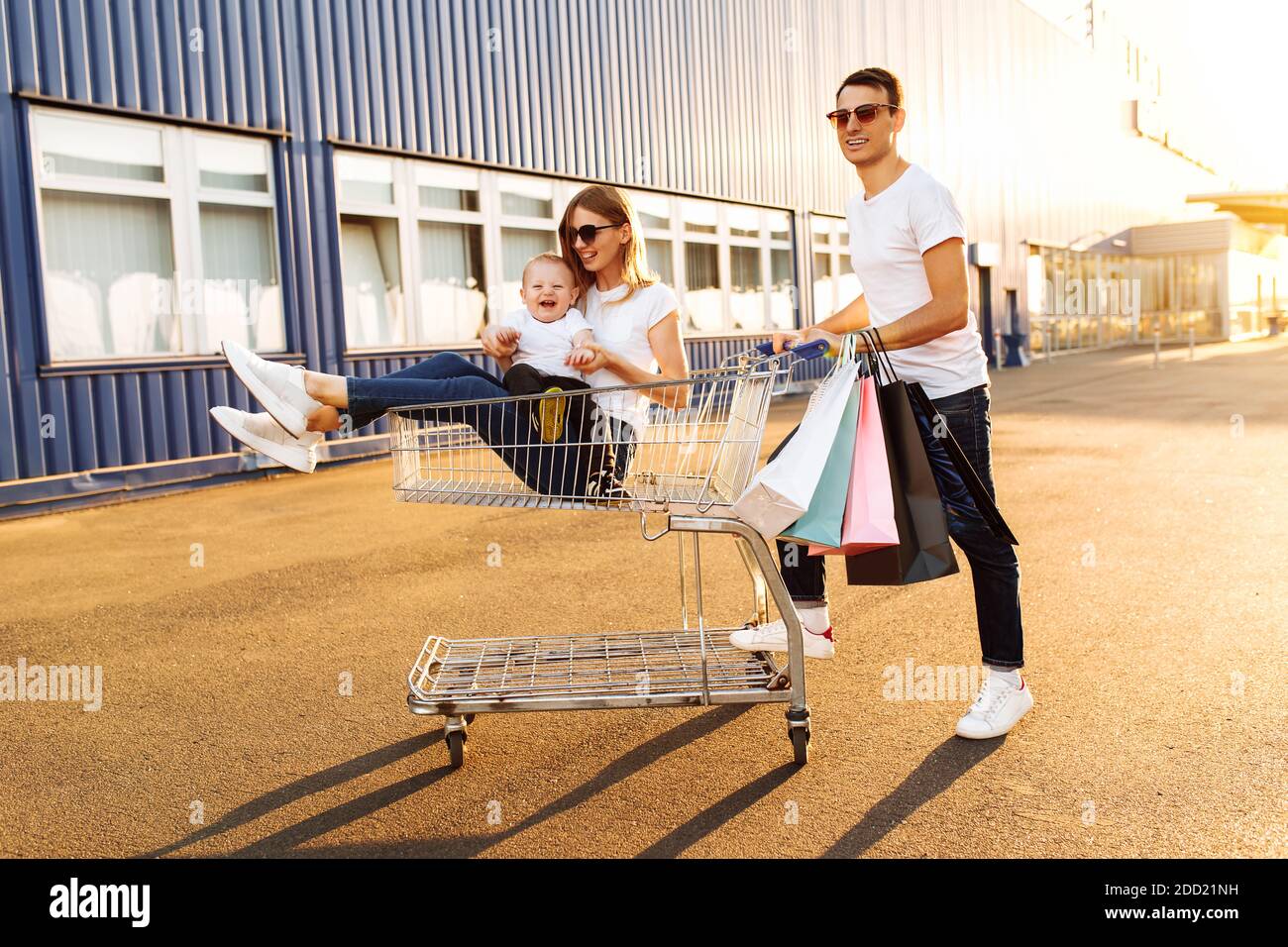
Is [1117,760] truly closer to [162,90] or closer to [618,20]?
[162,90]

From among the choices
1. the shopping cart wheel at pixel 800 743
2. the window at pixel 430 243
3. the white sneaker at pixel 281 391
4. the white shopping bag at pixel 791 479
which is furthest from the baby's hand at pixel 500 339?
the window at pixel 430 243

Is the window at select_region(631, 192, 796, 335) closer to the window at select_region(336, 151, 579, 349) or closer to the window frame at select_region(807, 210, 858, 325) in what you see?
the window frame at select_region(807, 210, 858, 325)

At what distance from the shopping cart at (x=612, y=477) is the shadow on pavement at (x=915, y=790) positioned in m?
0.36

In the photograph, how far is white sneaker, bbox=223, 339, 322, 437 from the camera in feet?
12.7

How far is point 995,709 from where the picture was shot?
393 cm

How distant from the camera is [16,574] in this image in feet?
23.5

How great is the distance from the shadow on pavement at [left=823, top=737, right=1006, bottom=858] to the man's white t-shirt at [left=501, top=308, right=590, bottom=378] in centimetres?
170

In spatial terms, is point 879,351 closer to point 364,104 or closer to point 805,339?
point 805,339

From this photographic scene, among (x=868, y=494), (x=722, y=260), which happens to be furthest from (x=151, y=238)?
(x=722, y=260)

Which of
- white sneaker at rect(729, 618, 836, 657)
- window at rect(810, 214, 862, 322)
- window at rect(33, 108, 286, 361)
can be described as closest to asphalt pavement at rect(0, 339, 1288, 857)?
white sneaker at rect(729, 618, 836, 657)

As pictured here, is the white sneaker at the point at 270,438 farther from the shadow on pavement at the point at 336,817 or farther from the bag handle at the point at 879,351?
the bag handle at the point at 879,351

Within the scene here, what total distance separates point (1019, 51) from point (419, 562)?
97.7ft
